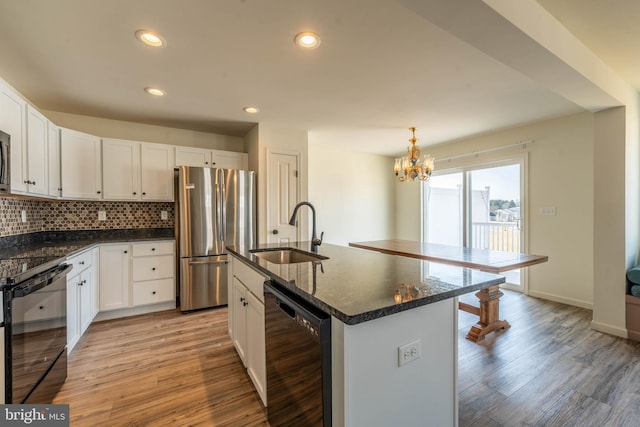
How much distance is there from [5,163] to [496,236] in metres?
5.65

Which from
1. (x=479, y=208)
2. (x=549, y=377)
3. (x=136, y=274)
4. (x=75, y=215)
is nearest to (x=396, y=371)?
(x=549, y=377)

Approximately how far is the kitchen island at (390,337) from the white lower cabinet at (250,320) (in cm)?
32

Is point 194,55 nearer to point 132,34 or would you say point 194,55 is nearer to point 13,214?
point 132,34

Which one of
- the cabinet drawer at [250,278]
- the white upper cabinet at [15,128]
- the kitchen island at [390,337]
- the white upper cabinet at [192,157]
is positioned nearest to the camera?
the kitchen island at [390,337]

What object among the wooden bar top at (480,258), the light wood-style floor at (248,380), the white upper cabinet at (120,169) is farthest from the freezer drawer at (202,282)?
the wooden bar top at (480,258)

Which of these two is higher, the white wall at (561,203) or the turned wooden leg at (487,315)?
the white wall at (561,203)

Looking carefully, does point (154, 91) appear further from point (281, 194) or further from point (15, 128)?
point (281, 194)

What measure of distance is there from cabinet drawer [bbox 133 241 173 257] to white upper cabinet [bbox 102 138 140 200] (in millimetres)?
627

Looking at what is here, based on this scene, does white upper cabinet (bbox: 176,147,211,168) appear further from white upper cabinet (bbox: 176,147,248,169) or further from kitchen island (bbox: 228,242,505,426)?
Result: kitchen island (bbox: 228,242,505,426)

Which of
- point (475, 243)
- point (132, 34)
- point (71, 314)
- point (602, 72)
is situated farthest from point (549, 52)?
point (71, 314)

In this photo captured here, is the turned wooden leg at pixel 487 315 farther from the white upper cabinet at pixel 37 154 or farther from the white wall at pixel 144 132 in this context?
Answer: the white upper cabinet at pixel 37 154

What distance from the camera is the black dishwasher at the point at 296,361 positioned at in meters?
0.95

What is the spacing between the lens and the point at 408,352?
1055mm

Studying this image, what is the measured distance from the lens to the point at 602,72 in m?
2.26
